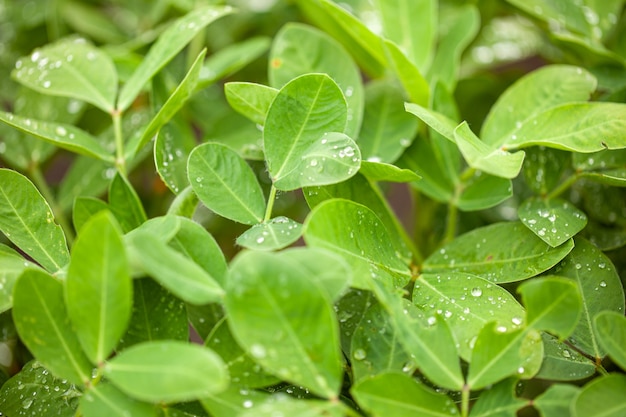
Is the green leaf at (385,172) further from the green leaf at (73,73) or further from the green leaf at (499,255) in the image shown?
the green leaf at (73,73)

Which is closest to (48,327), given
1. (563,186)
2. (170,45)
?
(170,45)

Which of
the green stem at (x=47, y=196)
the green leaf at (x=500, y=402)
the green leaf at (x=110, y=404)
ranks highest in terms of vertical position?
the green leaf at (x=110, y=404)

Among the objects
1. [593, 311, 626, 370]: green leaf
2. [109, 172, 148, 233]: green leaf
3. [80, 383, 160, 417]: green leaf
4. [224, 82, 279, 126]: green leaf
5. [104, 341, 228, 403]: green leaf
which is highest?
[224, 82, 279, 126]: green leaf

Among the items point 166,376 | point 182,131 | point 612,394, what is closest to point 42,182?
point 182,131

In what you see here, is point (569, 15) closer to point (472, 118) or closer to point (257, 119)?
point (472, 118)

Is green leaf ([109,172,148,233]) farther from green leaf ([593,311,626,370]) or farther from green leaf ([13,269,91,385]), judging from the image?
green leaf ([593,311,626,370])

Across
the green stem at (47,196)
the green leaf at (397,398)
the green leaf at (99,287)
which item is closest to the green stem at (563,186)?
the green leaf at (397,398)

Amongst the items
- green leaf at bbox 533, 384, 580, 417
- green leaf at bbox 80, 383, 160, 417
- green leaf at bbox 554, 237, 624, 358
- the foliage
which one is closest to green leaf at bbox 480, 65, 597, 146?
Result: the foliage
